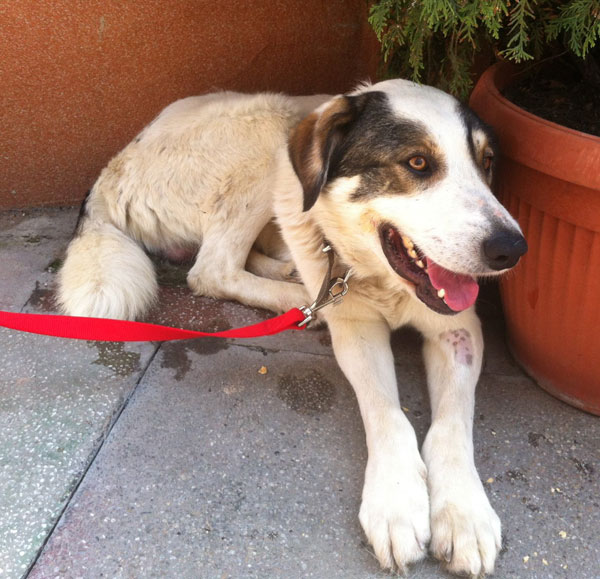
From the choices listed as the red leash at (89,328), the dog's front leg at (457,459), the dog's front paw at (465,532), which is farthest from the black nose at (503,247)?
the red leash at (89,328)

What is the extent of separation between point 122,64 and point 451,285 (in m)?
2.22

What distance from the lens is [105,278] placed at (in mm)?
2521

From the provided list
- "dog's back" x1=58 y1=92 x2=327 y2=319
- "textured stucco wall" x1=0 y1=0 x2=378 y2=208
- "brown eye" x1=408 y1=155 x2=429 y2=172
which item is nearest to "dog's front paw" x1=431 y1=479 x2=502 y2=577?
"brown eye" x1=408 y1=155 x2=429 y2=172

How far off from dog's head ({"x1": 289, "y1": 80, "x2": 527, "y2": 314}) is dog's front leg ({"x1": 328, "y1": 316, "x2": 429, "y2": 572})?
0.28 m

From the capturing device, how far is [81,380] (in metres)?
2.33

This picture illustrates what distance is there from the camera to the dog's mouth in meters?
1.97

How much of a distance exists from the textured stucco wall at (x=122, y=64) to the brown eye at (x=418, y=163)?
1727mm

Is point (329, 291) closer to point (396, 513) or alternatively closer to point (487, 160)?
point (487, 160)

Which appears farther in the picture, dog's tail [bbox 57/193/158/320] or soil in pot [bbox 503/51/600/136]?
dog's tail [bbox 57/193/158/320]

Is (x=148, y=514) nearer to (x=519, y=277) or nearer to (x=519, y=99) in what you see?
(x=519, y=277)

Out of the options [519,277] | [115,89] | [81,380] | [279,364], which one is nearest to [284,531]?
[279,364]

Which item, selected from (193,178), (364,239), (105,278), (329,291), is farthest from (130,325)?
(193,178)

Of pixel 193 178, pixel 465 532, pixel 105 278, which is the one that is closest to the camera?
pixel 465 532

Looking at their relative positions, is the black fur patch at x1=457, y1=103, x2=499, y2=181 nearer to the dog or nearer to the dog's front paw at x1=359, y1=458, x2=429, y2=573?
the dog
